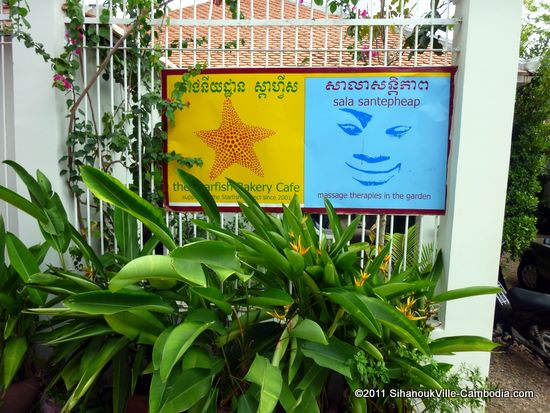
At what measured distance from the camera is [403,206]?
2.87 meters

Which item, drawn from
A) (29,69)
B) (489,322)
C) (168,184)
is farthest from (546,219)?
(29,69)

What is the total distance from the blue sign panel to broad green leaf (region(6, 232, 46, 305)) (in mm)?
1653

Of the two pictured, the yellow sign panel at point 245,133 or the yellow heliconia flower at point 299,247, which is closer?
the yellow heliconia flower at point 299,247

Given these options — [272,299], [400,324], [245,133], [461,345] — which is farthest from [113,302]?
[461,345]

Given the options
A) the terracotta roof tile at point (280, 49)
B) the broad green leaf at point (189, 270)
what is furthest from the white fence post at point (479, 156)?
the broad green leaf at point (189, 270)

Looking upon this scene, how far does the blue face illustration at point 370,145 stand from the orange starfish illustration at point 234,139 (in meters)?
0.50

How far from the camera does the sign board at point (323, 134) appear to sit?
9.17 feet

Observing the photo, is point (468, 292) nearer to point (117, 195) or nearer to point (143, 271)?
point (143, 271)

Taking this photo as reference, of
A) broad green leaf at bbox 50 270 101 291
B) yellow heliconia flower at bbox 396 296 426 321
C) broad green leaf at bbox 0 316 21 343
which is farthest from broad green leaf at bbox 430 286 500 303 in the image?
broad green leaf at bbox 0 316 21 343

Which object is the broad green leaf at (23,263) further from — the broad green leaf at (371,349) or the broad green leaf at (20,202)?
the broad green leaf at (371,349)

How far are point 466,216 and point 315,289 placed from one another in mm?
1130

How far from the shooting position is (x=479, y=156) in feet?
8.75

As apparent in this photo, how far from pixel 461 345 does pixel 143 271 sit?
1.59 m

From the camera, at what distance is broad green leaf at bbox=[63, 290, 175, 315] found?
6.33 ft
